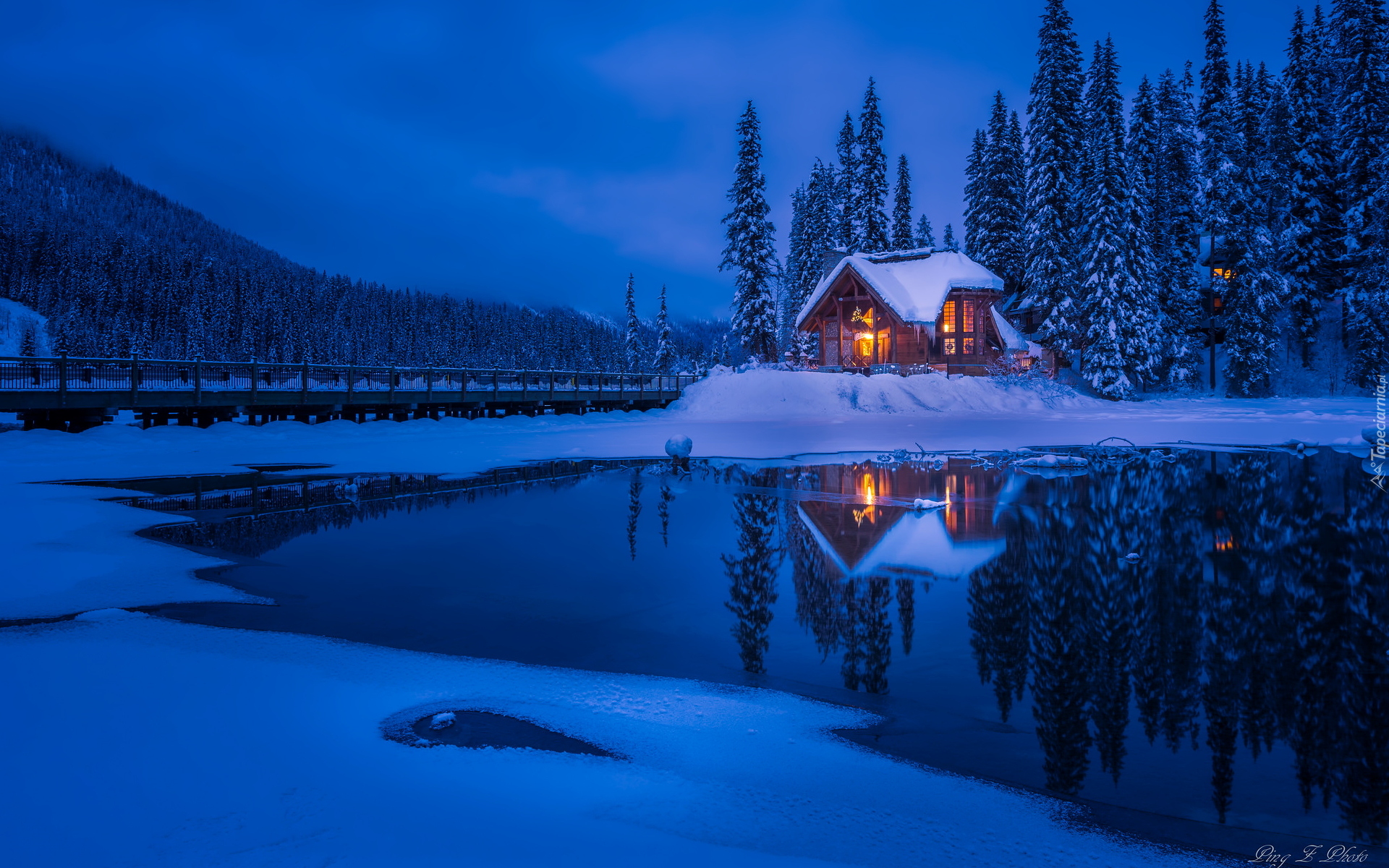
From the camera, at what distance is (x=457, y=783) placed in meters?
3.96

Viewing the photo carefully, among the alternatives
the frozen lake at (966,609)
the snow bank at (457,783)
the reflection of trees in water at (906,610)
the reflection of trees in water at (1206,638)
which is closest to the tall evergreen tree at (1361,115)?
the frozen lake at (966,609)

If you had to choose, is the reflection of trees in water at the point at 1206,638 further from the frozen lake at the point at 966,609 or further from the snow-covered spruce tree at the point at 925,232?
the snow-covered spruce tree at the point at 925,232

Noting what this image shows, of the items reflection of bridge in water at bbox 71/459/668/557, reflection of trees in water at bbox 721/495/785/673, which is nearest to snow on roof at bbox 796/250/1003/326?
reflection of bridge in water at bbox 71/459/668/557

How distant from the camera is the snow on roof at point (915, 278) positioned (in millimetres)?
42688

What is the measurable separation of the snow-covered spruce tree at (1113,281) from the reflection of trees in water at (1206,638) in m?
31.9

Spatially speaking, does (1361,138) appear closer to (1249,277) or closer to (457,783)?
(1249,277)

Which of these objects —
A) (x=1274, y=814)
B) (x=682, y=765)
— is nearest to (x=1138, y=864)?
(x=1274, y=814)

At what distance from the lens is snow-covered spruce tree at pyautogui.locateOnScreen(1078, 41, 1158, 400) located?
4106cm

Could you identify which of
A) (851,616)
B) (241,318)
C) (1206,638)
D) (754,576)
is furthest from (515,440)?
(241,318)

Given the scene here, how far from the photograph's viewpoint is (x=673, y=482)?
16250 millimetres

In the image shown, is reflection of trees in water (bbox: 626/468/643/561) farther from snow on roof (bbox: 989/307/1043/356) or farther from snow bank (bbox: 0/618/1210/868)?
snow on roof (bbox: 989/307/1043/356)

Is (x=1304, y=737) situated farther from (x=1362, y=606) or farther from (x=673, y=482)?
(x=673, y=482)

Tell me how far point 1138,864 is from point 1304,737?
6.88ft

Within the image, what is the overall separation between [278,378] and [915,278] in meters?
33.1
